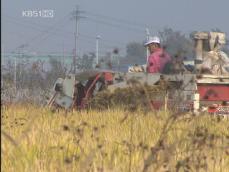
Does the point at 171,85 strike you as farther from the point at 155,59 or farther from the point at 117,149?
the point at 117,149

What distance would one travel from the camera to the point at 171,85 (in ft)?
25.7

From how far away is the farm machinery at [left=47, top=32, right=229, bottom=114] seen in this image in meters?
8.30

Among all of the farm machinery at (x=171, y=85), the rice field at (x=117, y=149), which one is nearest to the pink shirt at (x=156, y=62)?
the farm machinery at (x=171, y=85)

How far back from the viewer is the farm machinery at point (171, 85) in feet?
27.2

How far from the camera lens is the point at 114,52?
3369 mm

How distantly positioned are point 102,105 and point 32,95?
305cm

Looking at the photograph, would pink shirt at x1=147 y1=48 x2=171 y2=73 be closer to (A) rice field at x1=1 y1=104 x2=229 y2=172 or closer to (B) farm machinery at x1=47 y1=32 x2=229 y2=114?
(B) farm machinery at x1=47 y1=32 x2=229 y2=114

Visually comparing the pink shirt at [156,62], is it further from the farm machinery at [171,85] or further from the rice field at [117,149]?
the rice field at [117,149]

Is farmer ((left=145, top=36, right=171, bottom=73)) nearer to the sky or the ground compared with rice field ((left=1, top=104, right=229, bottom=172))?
nearer to the sky

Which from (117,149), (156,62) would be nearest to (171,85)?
(156,62)

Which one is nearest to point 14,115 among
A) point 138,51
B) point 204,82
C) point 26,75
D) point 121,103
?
point 121,103

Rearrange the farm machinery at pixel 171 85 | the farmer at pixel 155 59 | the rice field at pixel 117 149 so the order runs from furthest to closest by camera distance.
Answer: the farmer at pixel 155 59 < the farm machinery at pixel 171 85 < the rice field at pixel 117 149

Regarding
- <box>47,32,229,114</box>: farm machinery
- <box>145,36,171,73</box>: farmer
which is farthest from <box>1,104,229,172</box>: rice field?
<box>145,36,171,73</box>: farmer

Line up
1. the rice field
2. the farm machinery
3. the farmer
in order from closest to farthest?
the rice field → the farm machinery → the farmer
